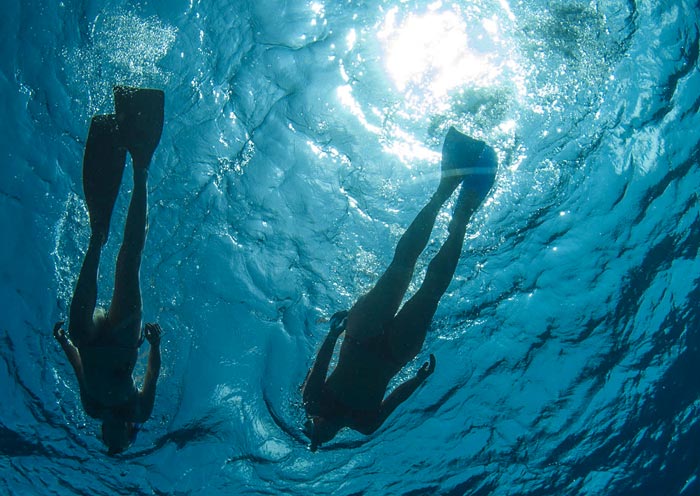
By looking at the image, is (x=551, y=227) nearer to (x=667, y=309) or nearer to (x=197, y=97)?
(x=667, y=309)

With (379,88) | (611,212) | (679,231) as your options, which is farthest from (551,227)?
(379,88)

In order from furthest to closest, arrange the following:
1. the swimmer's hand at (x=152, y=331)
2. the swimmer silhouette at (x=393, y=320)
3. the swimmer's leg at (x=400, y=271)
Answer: the swimmer's hand at (x=152, y=331), the swimmer silhouette at (x=393, y=320), the swimmer's leg at (x=400, y=271)

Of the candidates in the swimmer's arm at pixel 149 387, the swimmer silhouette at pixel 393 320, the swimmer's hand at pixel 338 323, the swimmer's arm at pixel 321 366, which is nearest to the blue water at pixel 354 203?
the swimmer silhouette at pixel 393 320

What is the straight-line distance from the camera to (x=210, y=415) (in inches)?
476

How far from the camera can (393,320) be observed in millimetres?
6375

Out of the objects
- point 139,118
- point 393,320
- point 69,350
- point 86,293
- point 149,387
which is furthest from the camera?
point 149,387

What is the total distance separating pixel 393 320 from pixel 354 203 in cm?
317

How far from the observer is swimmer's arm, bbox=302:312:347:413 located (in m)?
5.97

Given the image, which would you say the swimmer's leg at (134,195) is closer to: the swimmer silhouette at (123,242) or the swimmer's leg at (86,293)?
the swimmer silhouette at (123,242)

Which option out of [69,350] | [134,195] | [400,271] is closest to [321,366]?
[400,271]

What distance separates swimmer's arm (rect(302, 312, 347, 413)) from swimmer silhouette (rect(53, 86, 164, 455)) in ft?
8.06

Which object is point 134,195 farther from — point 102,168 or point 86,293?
point 86,293

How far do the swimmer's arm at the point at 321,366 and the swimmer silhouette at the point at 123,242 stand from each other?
2.46 m

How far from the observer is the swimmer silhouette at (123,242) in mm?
5734
